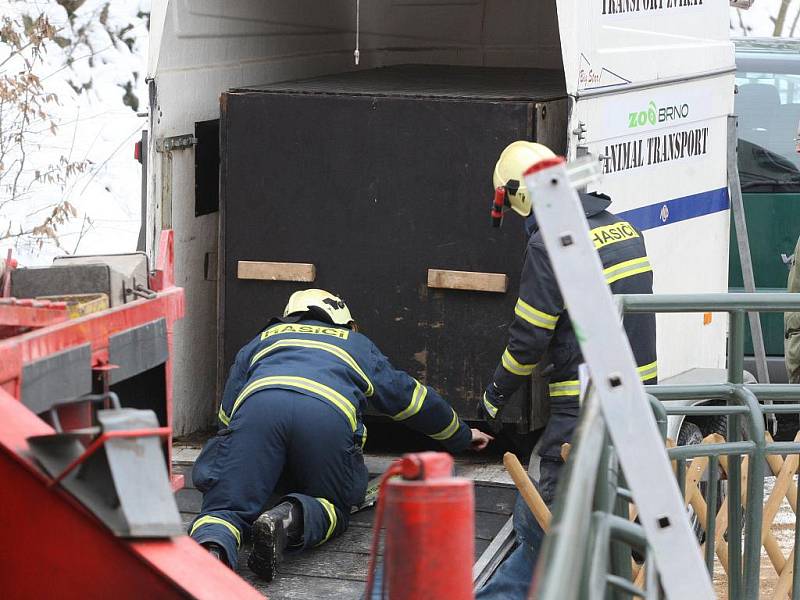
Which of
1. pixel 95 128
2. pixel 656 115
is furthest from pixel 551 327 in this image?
pixel 95 128

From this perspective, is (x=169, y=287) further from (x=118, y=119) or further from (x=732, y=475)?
(x=118, y=119)

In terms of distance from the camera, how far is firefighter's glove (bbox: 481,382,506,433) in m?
4.81

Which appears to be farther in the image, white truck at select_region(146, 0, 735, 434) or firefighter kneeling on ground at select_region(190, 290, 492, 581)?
white truck at select_region(146, 0, 735, 434)

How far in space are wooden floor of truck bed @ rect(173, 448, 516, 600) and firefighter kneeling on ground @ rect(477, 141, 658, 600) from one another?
5.6 inches

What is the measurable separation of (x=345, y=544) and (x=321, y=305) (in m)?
0.93

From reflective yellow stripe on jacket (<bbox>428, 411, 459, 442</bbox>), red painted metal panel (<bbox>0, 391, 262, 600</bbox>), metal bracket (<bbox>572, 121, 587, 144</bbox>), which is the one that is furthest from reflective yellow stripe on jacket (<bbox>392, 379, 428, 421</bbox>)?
red painted metal panel (<bbox>0, 391, 262, 600</bbox>)

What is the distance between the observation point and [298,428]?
177 inches

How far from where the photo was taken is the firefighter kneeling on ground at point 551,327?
14.9 feet

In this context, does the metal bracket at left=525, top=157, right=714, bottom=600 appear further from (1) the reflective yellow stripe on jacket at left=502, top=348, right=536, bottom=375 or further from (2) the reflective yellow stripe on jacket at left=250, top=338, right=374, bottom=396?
(2) the reflective yellow stripe on jacket at left=250, top=338, right=374, bottom=396

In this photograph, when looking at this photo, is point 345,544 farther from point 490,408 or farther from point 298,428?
point 490,408

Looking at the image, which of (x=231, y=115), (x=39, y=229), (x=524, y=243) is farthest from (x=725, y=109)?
(x=39, y=229)

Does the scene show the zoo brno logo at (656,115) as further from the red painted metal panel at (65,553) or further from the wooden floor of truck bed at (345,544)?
the red painted metal panel at (65,553)

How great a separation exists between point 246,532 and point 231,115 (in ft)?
6.03

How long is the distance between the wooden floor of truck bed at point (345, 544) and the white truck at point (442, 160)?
0.97ft
